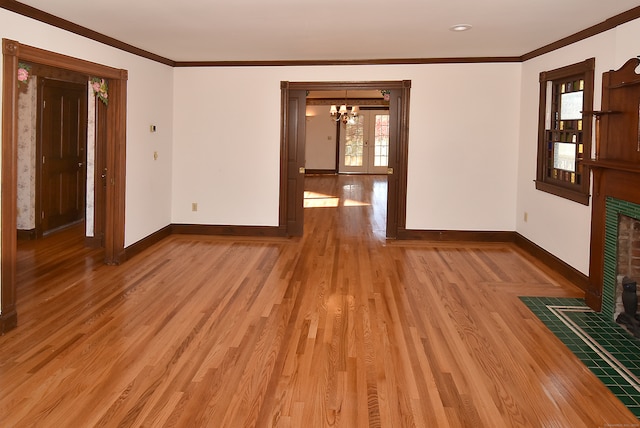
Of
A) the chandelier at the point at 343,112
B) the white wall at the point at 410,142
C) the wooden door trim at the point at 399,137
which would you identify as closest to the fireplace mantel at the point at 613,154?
the white wall at the point at 410,142

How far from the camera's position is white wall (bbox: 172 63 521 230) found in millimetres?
7543

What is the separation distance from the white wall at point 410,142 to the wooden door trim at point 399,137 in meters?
0.08

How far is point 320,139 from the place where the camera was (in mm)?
19266

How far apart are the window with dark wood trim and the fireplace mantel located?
52 centimetres

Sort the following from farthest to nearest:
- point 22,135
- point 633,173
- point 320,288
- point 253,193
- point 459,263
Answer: point 253,193 < point 22,135 < point 459,263 < point 320,288 < point 633,173

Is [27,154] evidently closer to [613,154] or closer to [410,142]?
[410,142]

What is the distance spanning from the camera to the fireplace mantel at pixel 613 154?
4.29m

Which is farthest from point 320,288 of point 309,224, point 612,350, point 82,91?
point 82,91

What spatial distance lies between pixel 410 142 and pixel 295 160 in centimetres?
161

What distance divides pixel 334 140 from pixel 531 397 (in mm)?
16481

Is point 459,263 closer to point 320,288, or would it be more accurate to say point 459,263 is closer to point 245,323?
point 320,288

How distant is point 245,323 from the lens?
14.4 ft

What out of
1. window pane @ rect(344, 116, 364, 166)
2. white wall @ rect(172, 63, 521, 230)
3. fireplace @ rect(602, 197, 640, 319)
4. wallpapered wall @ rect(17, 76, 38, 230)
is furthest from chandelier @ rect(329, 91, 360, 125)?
fireplace @ rect(602, 197, 640, 319)

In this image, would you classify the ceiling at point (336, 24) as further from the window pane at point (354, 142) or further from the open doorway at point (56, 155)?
the window pane at point (354, 142)
